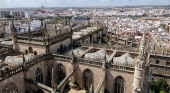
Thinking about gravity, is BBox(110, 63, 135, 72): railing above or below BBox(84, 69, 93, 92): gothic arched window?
above

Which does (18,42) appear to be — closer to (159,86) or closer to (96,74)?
(96,74)

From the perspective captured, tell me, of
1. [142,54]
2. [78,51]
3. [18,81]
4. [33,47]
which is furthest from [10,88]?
[142,54]

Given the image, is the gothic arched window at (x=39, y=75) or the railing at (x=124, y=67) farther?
the gothic arched window at (x=39, y=75)

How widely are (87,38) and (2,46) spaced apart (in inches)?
956

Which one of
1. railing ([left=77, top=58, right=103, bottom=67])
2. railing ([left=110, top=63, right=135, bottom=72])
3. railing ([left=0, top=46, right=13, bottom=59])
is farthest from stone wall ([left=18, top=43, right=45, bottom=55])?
railing ([left=110, top=63, right=135, bottom=72])

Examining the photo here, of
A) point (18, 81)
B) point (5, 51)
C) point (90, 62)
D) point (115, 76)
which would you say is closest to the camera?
point (18, 81)

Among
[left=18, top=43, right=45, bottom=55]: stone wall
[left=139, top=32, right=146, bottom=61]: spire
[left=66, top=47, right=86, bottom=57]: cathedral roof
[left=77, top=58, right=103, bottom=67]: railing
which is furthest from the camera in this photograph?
[left=66, top=47, right=86, bottom=57]: cathedral roof

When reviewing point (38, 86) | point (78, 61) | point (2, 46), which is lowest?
point (38, 86)

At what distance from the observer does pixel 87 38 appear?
50562 mm

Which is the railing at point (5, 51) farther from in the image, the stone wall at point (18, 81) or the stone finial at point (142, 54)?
the stone finial at point (142, 54)

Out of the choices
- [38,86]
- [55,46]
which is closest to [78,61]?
[55,46]

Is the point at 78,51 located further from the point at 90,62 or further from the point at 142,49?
the point at 142,49

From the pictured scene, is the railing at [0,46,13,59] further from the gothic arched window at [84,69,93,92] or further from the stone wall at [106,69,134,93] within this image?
the stone wall at [106,69,134,93]

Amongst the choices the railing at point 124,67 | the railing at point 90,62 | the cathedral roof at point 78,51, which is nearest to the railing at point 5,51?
the cathedral roof at point 78,51
